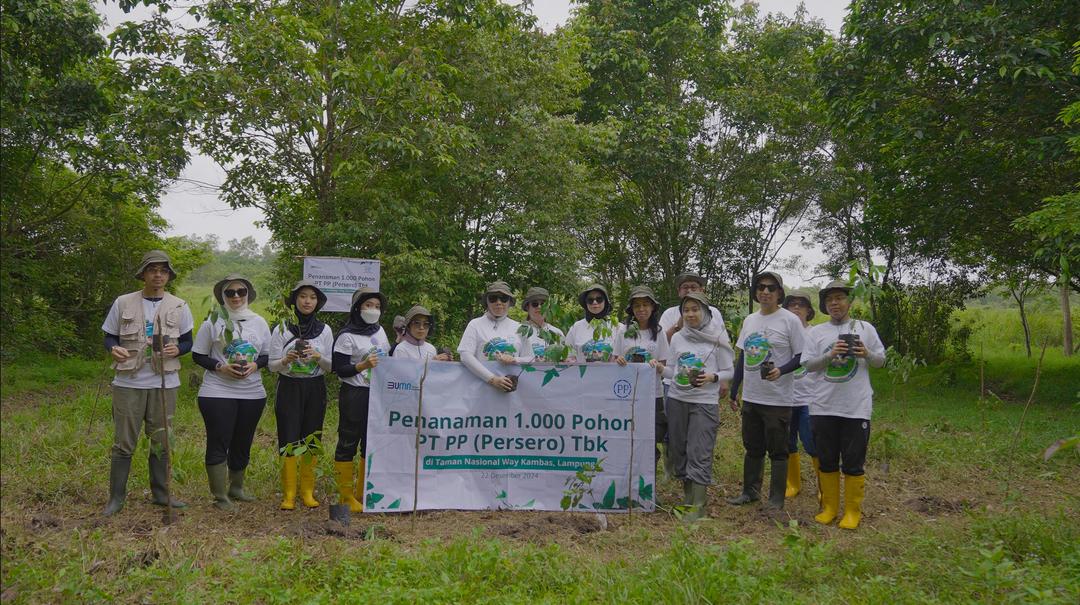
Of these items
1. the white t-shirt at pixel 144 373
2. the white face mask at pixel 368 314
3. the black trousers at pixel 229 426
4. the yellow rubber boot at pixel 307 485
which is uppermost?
the white face mask at pixel 368 314

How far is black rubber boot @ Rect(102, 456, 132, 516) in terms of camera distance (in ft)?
16.9

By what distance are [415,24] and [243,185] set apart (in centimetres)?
336

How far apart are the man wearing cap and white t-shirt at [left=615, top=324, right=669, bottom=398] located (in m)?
0.61

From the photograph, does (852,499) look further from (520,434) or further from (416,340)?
(416,340)

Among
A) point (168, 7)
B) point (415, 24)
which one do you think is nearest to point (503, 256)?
point (415, 24)

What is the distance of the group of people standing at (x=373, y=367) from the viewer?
516 centimetres

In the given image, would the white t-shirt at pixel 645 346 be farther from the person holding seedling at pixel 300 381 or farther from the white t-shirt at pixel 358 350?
the person holding seedling at pixel 300 381

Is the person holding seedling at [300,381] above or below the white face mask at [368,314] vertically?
below

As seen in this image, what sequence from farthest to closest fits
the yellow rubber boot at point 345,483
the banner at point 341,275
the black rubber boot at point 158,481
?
the banner at point 341,275
the yellow rubber boot at point 345,483
the black rubber boot at point 158,481

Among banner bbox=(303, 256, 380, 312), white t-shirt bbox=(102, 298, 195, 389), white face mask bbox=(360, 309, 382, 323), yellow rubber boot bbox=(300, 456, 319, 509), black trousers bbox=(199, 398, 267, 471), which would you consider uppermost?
banner bbox=(303, 256, 380, 312)

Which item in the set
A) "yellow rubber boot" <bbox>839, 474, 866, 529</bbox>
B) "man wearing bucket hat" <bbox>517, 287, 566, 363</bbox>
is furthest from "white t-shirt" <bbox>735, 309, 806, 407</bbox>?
"man wearing bucket hat" <bbox>517, 287, 566, 363</bbox>

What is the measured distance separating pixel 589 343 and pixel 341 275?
136 inches

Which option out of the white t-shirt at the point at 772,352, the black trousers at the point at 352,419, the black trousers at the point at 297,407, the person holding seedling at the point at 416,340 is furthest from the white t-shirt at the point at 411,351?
the white t-shirt at the point at 772,352

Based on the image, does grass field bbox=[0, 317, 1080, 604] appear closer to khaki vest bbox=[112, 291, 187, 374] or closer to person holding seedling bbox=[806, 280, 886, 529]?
person holding seedling bbox=[806, 280, 886, 529]
